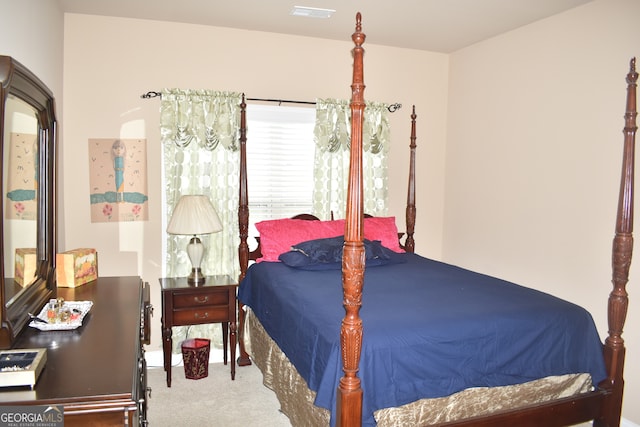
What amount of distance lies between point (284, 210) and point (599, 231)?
233 cm

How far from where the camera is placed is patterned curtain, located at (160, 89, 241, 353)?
3656 millimetres

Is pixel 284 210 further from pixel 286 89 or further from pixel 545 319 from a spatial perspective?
pixel 545 319

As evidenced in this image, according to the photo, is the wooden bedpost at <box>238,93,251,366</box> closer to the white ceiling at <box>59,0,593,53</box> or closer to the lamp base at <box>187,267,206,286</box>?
the lamp base at <box>187,267,206,286</box>

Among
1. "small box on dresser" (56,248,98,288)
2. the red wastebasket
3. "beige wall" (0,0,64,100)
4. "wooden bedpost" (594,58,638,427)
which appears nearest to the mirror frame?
"small box on dresser" (56,248,98,288)

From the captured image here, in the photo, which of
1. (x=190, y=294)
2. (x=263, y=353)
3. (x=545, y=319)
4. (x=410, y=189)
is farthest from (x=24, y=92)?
(x=410, y=189)

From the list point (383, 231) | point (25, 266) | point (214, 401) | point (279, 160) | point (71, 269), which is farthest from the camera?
point (279, 160)

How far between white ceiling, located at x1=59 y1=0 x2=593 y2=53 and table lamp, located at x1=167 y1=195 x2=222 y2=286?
52.6 inches

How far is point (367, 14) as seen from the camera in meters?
3.46

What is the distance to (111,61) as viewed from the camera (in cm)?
359

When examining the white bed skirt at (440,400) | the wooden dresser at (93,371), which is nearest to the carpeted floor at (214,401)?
the white bed skirt at (440,400)

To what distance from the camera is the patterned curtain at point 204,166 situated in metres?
3.66

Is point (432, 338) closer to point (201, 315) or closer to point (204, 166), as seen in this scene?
point (201, 315)

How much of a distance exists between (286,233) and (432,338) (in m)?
1.74

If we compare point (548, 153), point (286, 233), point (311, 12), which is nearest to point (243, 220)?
point (286, 233)
